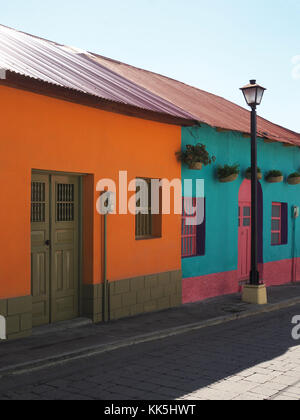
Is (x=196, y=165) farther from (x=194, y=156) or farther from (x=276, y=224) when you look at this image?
(x=276, y=224)

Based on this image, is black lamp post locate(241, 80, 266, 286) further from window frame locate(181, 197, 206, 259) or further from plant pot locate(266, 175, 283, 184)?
plant pot locate(266, 175, 283, 184)

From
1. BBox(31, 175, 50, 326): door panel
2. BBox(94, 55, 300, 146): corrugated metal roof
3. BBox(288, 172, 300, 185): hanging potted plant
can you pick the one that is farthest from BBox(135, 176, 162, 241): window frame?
BBox(288, 172, 300, 185): hanging potted plant

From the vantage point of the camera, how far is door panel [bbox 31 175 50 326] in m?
8.27

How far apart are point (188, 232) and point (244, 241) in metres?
2.41

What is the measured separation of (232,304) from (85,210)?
3.89 metres

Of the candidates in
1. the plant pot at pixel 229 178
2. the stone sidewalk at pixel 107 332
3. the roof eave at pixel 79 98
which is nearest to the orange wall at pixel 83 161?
the roof eave at pixel 79 98

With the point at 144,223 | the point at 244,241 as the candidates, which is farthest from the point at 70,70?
the point at 244,241

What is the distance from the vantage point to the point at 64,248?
884cm

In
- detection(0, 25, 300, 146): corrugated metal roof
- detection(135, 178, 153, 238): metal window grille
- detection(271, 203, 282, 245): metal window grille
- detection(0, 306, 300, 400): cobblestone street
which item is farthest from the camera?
detection(271, 203, 282, 245): metal window grille

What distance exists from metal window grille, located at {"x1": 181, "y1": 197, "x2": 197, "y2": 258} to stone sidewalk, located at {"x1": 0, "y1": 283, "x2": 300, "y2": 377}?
113 centimetres

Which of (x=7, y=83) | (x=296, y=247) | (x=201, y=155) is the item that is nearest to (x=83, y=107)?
→ (x=7, y=83)

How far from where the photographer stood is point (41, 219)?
8.47 m

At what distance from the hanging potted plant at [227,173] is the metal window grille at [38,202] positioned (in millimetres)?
4871

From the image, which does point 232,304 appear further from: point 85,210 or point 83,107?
point 83,107
